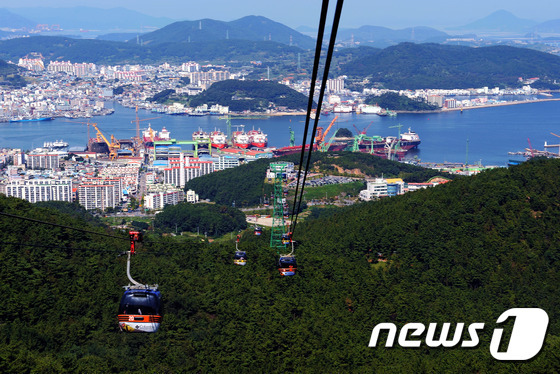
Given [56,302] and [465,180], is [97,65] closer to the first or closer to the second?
[465,180]

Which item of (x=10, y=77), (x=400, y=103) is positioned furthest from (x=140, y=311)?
(x=10, y=77)

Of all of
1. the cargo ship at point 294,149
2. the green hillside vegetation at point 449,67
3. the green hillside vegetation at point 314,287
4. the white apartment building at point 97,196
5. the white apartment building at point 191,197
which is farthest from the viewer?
the green hillside vegetation at point 449,67

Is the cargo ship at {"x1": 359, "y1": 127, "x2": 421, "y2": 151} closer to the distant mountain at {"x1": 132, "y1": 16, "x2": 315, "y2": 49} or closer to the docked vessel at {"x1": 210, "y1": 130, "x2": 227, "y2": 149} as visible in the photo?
the docked vessel at {"x1": 210, "y1": 130, "x2": 227, "y2": 149}

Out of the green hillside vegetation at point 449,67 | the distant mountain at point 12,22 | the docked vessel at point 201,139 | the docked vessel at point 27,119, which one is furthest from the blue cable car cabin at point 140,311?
the distant mountain at point 12,22

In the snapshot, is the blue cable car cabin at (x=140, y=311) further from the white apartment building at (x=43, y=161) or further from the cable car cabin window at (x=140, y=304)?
the white apartment building at (x=43, y=161)

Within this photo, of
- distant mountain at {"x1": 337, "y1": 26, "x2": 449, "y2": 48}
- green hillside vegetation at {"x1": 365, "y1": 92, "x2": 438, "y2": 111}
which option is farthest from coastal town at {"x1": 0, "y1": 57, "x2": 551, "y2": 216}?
distant mountain at {"x1": 337, "y1": 26, "x2": 449, "y2": 48}
